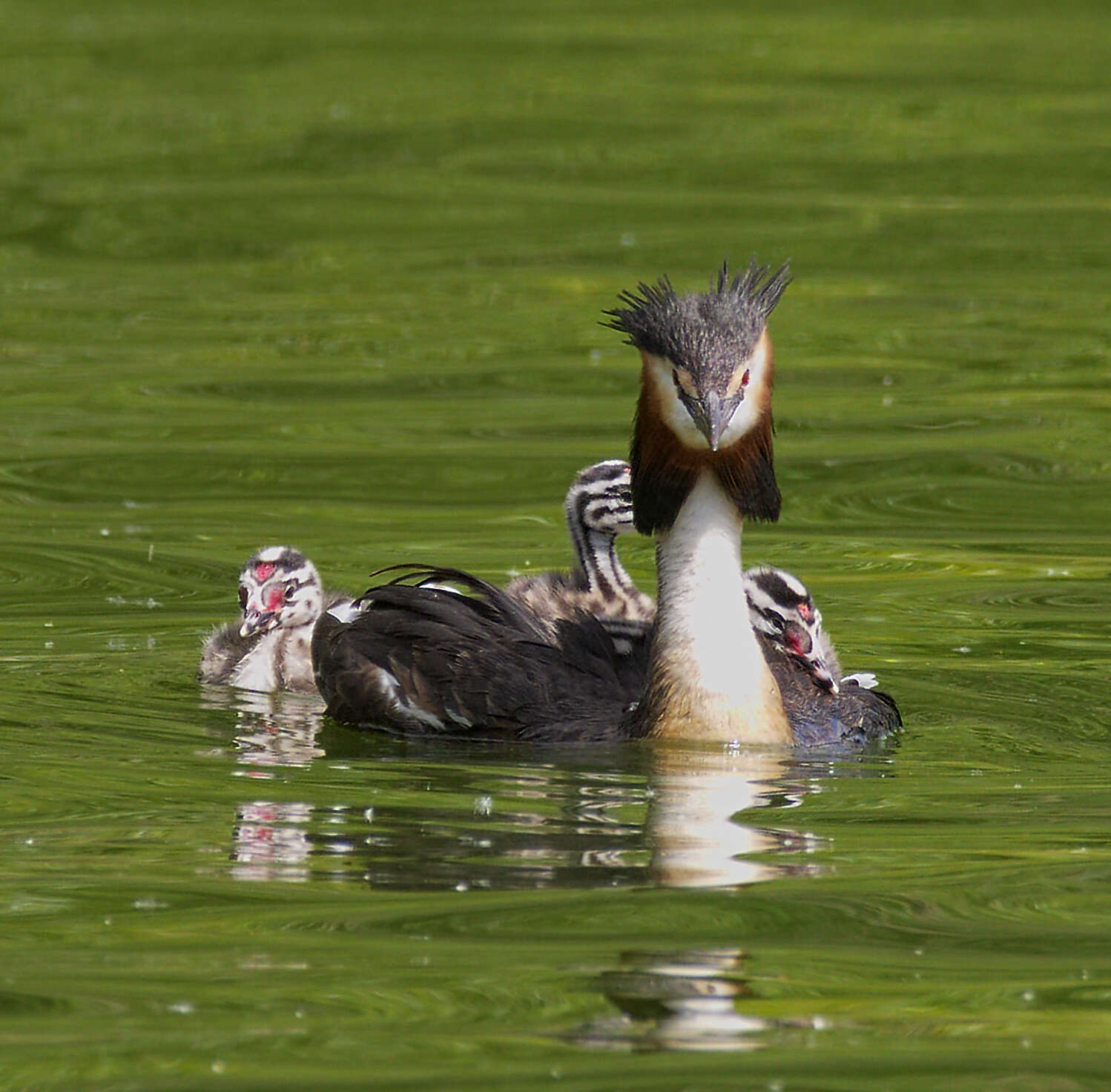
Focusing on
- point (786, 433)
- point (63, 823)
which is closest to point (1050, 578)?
point (786, 433)

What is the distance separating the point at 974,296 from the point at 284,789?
10.2 m

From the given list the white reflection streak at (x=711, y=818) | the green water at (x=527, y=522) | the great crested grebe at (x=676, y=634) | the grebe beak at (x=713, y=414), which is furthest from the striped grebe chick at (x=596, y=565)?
the grebe beak at (x=713, y=414)

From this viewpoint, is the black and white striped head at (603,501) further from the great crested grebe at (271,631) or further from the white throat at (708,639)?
the white throat at (708,639)

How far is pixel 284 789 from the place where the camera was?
336 inches

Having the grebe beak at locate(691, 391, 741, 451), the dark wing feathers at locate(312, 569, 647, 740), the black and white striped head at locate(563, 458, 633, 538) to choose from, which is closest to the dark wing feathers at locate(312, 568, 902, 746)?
the dark wing feathers at locate(312, 569, 647, 740)

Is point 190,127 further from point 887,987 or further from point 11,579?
point 887,987

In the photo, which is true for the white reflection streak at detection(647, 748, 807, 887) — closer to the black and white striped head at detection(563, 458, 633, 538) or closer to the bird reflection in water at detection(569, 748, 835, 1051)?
the bird reflection in water at detection(569, 748, 835, 1051)

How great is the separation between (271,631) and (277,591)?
0.52ft

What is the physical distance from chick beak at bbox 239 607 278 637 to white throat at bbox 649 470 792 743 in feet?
6.29

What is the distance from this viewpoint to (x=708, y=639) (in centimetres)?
902

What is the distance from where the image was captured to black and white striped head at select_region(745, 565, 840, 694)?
31.7 ft

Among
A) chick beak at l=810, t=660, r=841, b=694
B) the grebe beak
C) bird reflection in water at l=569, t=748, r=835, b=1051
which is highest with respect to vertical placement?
the grebe beak

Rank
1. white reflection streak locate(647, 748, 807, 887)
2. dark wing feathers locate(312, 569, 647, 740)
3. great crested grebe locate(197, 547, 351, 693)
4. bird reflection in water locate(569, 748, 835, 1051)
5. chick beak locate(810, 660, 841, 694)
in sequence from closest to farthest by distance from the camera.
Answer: bird reflection in water locate(569, 748, 835, 1051) → white reflection streak locate(647, 748, 807, 887) → dark wing feathers locate(312, 569, 647, 740) → chick beak locate(810, 660, 841, 694) → great crested grebe locate(197, 547, 351, 693)

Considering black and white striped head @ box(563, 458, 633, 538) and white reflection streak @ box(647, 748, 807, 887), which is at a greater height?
black and white striped head @ box(563, 458, 633, 538)
